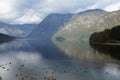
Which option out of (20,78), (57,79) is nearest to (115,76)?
(57,79)

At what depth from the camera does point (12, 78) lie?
281 feet

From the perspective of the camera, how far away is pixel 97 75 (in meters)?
88.7

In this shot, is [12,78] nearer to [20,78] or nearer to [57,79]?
[20,78]

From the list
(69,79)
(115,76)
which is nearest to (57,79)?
(69,79)

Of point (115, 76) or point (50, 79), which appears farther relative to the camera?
point (115, 76)

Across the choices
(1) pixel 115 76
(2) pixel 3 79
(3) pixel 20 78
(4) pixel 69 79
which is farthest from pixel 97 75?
(2) pixel 3 79

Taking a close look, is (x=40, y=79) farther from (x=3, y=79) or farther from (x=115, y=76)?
(x=115, y=76)

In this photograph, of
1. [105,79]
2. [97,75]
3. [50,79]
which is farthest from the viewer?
[97,75]

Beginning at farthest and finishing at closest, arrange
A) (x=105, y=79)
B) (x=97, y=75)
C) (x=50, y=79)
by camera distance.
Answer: (x=97, y=75) < (x=105, y=79) < (x=50, y=79)

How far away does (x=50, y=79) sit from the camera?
72750 millimetres

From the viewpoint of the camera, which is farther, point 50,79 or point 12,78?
point 12,78

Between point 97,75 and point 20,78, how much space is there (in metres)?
→ 28.7

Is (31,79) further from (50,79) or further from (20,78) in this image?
(50,79)

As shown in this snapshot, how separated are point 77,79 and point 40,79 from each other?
42.7 feet
